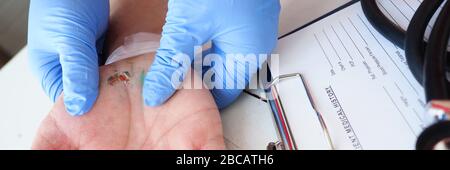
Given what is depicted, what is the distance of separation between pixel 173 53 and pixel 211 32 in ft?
0.23

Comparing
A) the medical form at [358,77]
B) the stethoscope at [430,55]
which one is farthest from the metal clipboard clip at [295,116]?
the stethoscope at [430,55]

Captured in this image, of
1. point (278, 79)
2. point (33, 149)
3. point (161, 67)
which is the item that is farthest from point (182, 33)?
point (33, 149)

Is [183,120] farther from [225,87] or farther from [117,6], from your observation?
[117,6]

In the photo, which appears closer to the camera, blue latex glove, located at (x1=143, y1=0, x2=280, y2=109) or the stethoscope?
the stethoscope

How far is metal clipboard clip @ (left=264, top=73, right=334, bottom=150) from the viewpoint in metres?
0.50

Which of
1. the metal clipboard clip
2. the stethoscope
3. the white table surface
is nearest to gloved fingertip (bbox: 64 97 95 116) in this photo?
the white table surface

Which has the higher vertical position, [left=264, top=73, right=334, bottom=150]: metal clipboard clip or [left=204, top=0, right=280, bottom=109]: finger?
[left=204, top=0, right=280, bottom=109]: finger

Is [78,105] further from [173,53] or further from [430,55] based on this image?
[430,55]

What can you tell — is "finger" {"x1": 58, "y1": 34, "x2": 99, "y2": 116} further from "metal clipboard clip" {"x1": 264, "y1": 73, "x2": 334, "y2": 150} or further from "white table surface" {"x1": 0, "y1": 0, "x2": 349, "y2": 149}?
"metal clipboard clip" {"x1": 264, "y1": 73, "x2": 334, "y2": 150}

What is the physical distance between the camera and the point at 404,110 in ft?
1.52

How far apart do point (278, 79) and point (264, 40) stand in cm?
8

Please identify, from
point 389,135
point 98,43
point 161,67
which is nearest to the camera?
point 389,135

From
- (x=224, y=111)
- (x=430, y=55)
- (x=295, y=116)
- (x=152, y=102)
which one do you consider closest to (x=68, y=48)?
(x=152, y=102)

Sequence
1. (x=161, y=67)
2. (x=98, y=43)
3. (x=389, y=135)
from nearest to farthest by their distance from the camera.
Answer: (x=389, y=135) → (x=161, y=67) → (x=98, y=43)
